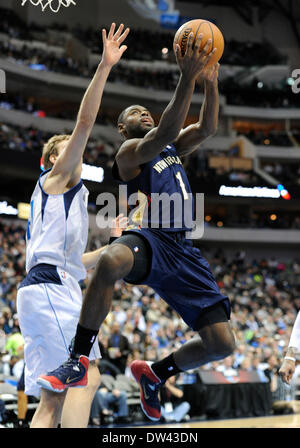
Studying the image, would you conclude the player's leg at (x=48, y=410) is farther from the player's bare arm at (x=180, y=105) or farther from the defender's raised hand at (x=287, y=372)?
the defender's raised hand at (x=287, y=372)

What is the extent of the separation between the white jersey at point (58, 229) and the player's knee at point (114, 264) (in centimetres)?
60

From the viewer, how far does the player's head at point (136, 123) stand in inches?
182

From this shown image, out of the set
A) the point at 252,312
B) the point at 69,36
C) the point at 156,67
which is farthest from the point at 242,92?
the point at 252,312

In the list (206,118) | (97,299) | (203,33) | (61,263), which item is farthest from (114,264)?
(203,33)

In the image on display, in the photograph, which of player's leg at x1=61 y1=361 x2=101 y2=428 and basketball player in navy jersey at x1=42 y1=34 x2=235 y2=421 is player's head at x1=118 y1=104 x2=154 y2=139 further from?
player's leg at x1=61 y1=361 x2=101 y2=428

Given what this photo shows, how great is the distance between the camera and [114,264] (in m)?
3.84

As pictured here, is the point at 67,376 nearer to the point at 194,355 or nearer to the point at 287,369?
the point at 194,355

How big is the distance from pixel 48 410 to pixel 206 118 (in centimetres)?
249

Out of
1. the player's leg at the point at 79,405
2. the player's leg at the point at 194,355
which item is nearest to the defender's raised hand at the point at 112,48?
the player's leg at the point at 194,355

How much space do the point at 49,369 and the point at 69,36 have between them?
112 feet

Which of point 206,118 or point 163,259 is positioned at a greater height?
point 206,118

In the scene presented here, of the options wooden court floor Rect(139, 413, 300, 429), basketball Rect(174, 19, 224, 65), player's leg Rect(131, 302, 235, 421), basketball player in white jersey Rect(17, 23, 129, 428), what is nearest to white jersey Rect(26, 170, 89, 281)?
basketball player in white jersey Rect(17, 23, 129, 428)

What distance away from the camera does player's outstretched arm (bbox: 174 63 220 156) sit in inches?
184
